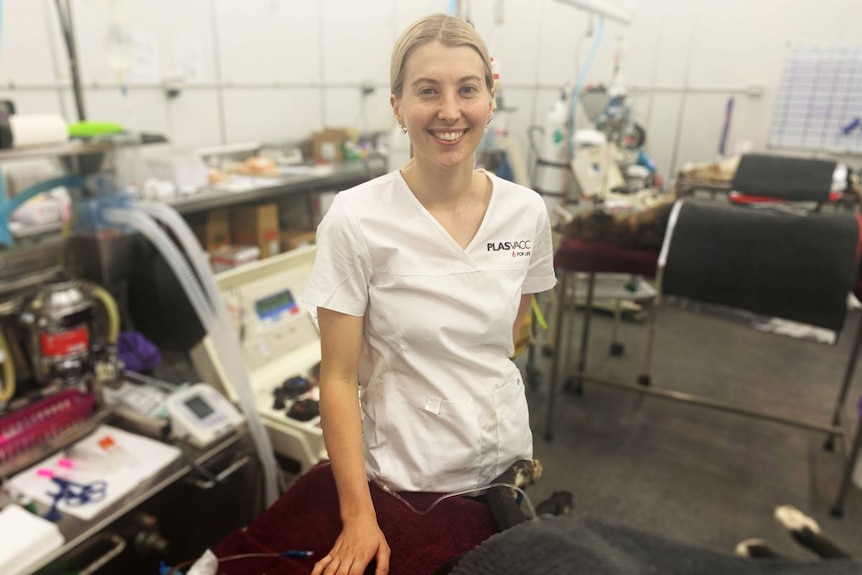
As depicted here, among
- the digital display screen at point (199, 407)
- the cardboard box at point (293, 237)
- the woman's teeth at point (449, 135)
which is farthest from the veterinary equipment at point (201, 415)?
the woman's teeth at point (449, 135)

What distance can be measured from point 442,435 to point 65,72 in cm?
250

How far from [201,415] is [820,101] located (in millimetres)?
5051

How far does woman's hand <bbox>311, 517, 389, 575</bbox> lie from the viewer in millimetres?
801

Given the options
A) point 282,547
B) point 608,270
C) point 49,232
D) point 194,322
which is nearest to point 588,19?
point 608,270

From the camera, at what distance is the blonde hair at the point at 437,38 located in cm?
71

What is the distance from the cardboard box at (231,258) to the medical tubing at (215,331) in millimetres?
700

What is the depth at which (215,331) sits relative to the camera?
1.70 m

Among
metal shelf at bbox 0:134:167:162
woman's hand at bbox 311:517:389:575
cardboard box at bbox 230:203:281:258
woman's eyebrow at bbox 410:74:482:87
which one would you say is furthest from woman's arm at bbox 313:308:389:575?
cardboard box at bbox 230:203:281:258

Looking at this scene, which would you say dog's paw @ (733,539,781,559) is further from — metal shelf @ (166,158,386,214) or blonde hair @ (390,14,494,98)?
metal shelf @ (166,158,386,214)

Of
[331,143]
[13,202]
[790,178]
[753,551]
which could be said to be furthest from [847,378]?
[13,202]

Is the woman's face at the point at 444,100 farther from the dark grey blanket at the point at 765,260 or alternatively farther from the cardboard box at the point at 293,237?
the cardboard box at the point at 293,237

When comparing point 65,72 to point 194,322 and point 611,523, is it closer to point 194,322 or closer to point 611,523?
point 194,322

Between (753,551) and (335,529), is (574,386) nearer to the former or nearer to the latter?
(753,551)

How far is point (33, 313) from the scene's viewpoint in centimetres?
153
